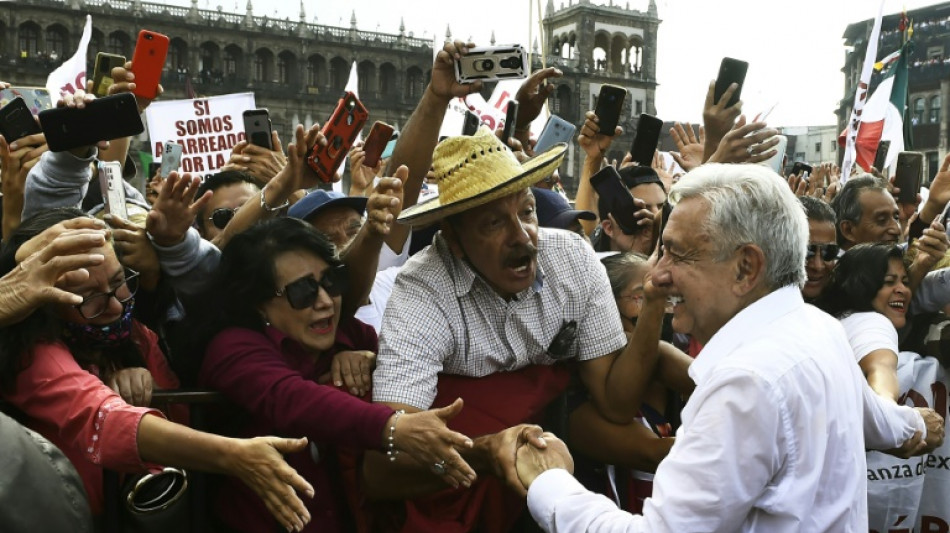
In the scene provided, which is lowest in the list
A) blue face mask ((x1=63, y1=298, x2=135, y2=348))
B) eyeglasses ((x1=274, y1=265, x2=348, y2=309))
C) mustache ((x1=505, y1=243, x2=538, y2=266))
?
blue face mask ((x1=63, y1=298, x2=135, y2=348))

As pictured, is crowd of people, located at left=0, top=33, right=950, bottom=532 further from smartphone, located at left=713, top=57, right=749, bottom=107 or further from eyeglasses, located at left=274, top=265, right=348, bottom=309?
smartphone, located at left=713, top=57, right=749, bottom=107

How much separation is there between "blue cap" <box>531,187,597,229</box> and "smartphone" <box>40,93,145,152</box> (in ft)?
5.09

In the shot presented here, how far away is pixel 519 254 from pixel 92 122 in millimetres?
1420

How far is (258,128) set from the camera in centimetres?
461

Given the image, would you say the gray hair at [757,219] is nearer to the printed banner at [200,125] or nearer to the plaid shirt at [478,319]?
the plaid shirt at [478,319]

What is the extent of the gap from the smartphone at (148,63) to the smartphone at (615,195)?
1.87 metres

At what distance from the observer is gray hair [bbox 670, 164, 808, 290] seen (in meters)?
2.24

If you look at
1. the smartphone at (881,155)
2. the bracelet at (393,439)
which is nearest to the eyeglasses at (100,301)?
the bracelet at (393,439)

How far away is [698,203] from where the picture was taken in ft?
7.54

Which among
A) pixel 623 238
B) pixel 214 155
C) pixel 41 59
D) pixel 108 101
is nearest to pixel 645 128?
pixel 623 238

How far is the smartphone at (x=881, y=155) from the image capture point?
24.0ft

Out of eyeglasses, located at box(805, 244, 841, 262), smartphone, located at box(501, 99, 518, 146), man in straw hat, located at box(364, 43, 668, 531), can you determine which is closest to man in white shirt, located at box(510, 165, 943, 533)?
man in straw hat, located at box(364, 43, 668, 531)

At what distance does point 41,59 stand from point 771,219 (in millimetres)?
48281

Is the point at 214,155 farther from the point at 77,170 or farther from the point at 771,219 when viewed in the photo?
the point at 771,219
